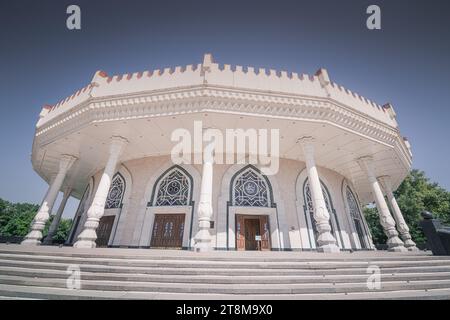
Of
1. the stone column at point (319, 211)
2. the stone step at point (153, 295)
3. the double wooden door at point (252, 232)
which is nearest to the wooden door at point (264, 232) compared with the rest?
the double wooden door at point (252, 232)

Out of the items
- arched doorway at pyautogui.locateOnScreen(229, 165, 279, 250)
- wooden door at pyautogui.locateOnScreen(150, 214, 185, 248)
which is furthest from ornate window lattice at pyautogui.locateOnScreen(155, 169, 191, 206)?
arched doorway at pyautogui.locateOnScreen(229, 165, 279, 250)

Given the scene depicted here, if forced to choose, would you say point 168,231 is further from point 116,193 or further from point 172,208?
point 116,193

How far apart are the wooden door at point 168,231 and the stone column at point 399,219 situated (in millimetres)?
9842

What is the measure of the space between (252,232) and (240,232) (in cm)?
60

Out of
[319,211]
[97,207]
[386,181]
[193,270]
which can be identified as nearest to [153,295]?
[193,270]

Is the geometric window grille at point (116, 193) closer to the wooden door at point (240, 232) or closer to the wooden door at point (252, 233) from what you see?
the wooden door at point (240, 232)

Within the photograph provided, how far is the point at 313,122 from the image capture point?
302 inches

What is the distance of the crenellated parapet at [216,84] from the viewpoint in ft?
24.3

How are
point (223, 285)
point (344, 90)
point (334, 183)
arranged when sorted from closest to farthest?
point (223, 285) < point (344, 90) < point (334, 183)

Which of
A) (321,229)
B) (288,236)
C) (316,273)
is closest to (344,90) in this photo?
(321,229)

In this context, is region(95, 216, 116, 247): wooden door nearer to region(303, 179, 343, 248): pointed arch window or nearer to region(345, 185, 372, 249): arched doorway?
region(303, 179, 343, 248): pointed arch window

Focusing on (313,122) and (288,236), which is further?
(288,236)

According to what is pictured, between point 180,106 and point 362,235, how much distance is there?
11.7m
